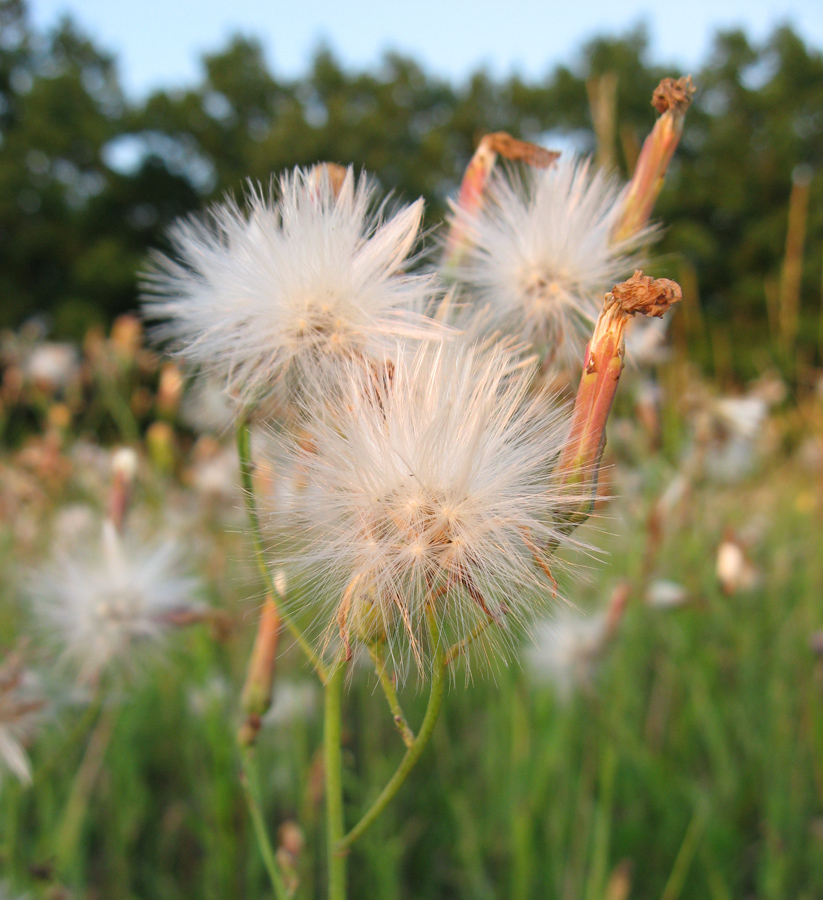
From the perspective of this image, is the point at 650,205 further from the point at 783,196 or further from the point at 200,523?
the point at 783,196

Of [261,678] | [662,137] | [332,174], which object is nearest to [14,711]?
[261,678]

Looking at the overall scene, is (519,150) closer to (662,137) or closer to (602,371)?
(662,137)

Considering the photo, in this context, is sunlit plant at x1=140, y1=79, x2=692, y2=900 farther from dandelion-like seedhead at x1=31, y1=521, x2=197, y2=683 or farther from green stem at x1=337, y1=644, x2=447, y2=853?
dandelion-like seedhead at x1=31, y1=521, x2=197, y2=683

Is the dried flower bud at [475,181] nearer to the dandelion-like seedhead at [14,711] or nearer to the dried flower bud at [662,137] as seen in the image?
the dried flower bud at [662,137]

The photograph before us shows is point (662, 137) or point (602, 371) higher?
point (662, 137)

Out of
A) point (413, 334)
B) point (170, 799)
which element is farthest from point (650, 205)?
point (170, 799)

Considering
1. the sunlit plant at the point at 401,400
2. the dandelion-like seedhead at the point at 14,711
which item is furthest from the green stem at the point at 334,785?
the dandelion-like seedhead at the point at 14,711

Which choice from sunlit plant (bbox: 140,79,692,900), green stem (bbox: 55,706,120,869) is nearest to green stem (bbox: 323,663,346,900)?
sunlit plant (bbox: 140,79,692,900)
